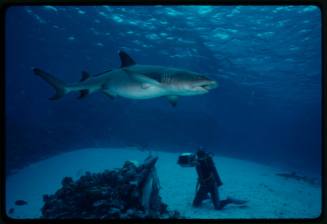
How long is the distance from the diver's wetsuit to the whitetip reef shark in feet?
14.0

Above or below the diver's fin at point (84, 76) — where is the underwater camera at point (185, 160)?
below

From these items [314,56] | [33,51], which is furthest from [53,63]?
[314,56]

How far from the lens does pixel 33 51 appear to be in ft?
129

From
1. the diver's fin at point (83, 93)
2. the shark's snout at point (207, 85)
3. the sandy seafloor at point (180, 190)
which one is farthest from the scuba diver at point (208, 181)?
the shark's snout at point (207, 85)

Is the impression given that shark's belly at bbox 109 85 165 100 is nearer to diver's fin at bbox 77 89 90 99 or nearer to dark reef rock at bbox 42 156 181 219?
diver's fin at bbox 77 89 90 99

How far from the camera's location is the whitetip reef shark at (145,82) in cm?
388

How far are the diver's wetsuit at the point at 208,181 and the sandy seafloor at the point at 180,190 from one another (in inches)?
11.5

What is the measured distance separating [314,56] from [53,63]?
3932 cm

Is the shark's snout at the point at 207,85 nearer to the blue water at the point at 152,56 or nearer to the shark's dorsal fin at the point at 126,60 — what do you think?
the shark's dorsal fin at the point at 126,60

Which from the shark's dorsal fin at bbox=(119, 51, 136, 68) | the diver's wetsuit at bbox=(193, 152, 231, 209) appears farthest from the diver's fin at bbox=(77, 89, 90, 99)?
the diver's wetsuit at bbox=(193, 152, 231, 209)

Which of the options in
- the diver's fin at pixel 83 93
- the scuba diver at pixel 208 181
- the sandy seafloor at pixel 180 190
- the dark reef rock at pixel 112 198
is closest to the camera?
the diver's fin at pixel 83 93

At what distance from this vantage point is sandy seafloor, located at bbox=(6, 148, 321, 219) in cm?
814
